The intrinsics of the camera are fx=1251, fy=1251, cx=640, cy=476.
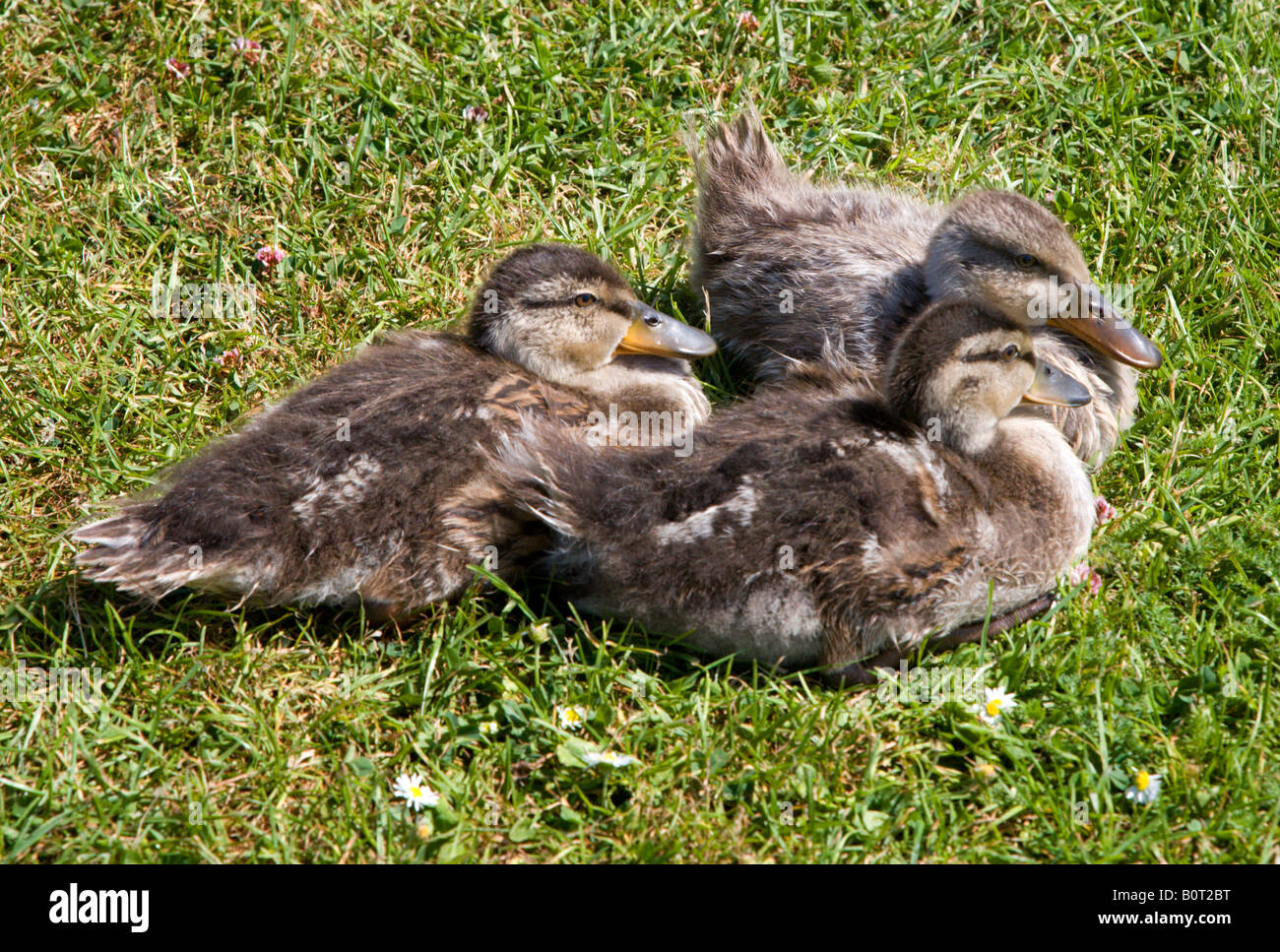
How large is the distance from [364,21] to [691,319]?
2.10 m

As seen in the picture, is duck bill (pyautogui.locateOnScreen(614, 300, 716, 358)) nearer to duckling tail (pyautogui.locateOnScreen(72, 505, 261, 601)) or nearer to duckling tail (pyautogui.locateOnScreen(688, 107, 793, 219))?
duckling tail (pyautogui.locateOnScreen(688, 107, 793, 219))

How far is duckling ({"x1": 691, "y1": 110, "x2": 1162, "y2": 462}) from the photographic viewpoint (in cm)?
405

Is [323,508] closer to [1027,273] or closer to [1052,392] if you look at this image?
[1052,392]

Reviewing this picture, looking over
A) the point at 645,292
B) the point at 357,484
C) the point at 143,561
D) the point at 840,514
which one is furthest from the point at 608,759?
the point at 645,292

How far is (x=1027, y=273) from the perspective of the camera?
410 cm

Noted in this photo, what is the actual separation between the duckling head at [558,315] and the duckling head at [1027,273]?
1.04 meters

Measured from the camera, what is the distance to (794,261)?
4.48m

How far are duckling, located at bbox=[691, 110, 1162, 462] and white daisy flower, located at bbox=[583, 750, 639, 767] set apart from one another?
161cm

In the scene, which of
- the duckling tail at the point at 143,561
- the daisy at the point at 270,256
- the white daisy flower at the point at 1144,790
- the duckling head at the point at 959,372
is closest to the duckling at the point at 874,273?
the duckling head at the point at 959,372

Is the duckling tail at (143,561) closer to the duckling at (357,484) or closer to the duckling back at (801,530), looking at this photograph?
the duckling at (357,484)

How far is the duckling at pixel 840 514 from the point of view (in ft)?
11.0

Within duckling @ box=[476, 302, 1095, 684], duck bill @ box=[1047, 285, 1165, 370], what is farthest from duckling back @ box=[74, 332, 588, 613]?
duck bill @ box=[1047, 285, 1165, 370]

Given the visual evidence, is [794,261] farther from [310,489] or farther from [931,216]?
[310,489]

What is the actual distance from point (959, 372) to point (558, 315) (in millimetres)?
1240
